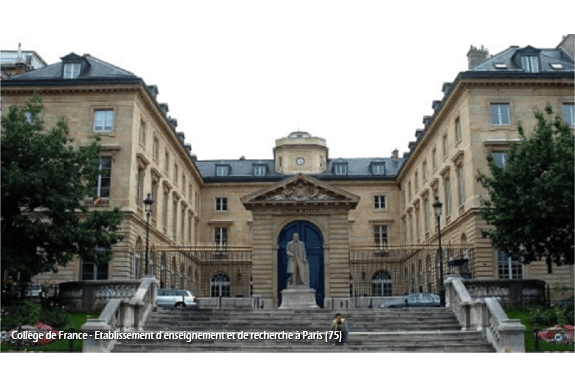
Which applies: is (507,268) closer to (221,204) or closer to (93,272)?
(93,272)

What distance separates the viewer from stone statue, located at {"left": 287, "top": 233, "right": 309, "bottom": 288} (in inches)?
1091

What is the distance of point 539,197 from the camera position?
2578cm

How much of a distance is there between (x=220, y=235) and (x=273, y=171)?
1057 centimetres

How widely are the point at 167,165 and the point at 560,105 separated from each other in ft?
90.3

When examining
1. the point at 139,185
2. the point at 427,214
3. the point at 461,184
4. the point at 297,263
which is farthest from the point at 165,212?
the point at 297,263

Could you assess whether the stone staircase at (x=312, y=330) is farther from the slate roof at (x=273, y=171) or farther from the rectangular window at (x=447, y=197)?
the slate roof at (x=273, y=171)

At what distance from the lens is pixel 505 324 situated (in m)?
18.7

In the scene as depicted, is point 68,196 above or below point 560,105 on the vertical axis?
below

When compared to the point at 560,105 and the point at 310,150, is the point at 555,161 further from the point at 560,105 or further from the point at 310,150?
the point at 310,150

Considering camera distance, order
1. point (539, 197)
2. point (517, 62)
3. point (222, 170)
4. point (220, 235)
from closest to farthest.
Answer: point (539, 197) → point (517, 62) → point (220, 235) → point (222, 170)

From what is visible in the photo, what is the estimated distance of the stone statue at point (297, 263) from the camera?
2772cm

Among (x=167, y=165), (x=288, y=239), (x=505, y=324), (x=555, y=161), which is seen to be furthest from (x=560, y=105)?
(x=167, y=165)

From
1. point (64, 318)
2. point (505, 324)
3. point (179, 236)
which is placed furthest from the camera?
point (179, 236)

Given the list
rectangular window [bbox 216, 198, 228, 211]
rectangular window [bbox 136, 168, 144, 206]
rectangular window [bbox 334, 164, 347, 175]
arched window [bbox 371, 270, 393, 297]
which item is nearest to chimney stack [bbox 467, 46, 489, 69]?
arched window [bbox 371, 270, 393, 297]
